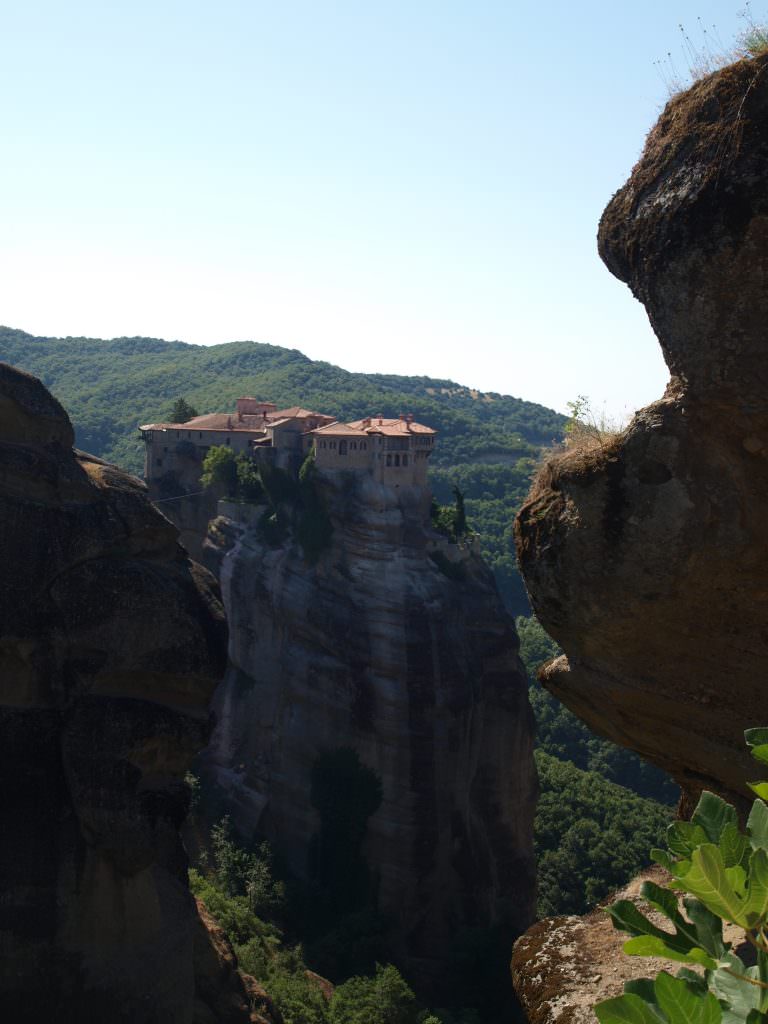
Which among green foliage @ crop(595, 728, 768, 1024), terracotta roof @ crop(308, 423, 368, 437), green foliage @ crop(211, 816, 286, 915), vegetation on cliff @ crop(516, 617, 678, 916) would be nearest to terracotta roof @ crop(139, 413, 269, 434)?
terracotta roof @ crop(308, 423, 368, 437)

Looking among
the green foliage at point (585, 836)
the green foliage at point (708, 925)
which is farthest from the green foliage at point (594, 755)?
the green foliage at point (708, 925)

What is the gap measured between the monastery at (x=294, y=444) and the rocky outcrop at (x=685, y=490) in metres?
31.9

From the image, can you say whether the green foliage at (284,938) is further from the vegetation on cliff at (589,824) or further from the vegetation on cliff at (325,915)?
the vegetation on cliff at (589,824)

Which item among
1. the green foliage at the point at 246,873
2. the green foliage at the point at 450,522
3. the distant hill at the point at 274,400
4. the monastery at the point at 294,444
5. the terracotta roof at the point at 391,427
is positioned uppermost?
the distant hill at the point at 274,400

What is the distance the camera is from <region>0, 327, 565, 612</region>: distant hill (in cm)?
9862

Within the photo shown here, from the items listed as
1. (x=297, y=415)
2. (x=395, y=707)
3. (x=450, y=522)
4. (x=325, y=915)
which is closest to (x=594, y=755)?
(x=450, y=522)

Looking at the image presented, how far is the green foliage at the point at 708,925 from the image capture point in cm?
329

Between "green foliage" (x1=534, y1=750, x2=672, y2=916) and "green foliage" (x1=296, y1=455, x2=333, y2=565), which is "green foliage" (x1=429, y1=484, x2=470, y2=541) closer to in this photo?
"green foliage" (x1=296, y1=455, x2=333, y2=565)

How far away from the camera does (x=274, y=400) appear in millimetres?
120875

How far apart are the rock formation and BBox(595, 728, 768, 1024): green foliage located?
1576cm

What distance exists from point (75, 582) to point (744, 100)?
1494 centimetres

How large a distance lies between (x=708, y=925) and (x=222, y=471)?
41.2 meters

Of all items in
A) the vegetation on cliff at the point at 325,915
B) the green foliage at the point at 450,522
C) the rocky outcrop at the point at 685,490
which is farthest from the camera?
the green foliage at the point at 450,522

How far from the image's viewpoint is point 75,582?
19.0 m
